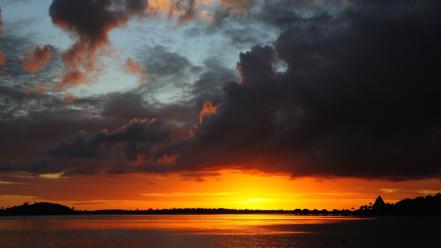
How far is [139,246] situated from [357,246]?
50654mm

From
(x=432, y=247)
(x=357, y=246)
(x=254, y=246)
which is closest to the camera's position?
(x=432, y=247)

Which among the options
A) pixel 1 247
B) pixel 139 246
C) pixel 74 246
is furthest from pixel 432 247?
pixel 1 247

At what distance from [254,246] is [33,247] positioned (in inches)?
2042

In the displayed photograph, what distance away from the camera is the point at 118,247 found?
113m

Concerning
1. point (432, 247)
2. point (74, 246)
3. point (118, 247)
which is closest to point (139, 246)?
point (118, 247)

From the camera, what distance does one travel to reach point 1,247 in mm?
112000

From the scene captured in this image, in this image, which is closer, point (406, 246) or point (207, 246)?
point (406, 246)

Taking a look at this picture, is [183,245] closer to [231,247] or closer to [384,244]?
[231,247]

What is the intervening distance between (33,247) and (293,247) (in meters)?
60.3

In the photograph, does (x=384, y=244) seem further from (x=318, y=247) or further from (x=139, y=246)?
(x=139, y=246)

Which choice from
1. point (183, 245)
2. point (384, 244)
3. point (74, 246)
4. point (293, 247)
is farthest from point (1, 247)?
point (384, 244)

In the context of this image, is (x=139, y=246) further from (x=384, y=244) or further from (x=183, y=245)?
(x=384, y=244)

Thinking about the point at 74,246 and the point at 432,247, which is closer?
the point at 432,247

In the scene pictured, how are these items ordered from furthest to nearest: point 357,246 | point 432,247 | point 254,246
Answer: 1. point 254,246
2. point 357,246
3. point 432,247
